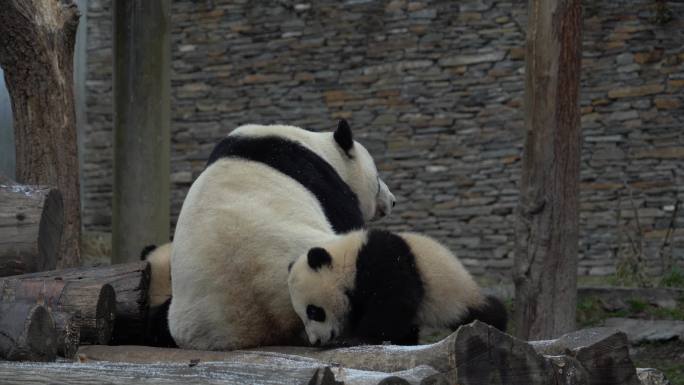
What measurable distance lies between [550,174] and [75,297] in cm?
306

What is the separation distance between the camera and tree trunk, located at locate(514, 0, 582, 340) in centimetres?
616

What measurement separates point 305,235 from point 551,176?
8.33ft

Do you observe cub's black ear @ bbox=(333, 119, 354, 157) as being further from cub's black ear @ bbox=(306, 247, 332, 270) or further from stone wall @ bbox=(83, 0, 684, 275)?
stone wall @ bbox=(83, 0, 684, 275)

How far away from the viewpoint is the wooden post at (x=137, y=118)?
6.47m

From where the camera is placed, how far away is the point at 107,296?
4379mm

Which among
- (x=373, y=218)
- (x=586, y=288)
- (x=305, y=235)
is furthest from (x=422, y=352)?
Answer: (x=586, y=288)

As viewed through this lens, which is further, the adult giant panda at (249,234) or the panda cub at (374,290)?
the adult giant panda at (249,234)

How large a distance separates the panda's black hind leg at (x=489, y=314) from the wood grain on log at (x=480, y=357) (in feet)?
0.87

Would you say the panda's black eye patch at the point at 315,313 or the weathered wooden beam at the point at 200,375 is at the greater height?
the weathered wooden beam at the point at 200,375

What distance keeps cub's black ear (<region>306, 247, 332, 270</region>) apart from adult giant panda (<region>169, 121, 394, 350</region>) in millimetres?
195

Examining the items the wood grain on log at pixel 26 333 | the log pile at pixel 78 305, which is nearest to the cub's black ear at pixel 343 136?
the log pile at pixel 78 305

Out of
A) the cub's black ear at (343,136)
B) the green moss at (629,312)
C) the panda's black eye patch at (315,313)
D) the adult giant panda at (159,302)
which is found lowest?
the green moss at (629,312)

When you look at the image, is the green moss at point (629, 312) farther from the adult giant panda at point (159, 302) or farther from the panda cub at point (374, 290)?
the panda cub at point (374, 290)

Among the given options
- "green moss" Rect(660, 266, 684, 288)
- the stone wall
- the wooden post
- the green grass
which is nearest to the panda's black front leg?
the wooden post
